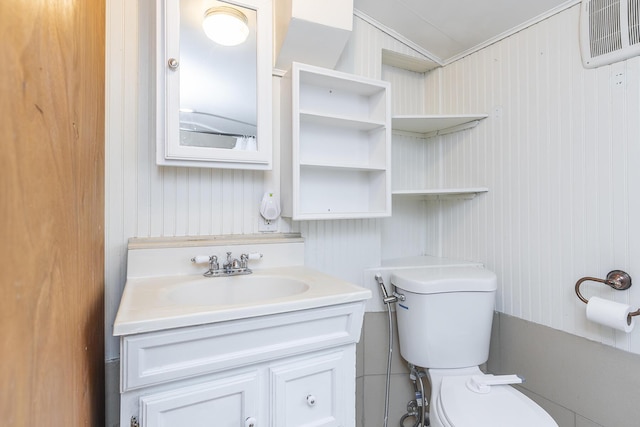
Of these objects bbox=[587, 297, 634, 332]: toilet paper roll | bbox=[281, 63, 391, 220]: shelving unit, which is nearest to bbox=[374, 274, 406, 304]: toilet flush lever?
bbox=[281, 63, 391, 220]: shelving unit

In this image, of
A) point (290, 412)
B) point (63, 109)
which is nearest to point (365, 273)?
point (290, 412)

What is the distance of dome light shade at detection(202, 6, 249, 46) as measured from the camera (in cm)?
118

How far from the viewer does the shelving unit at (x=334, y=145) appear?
132 cm

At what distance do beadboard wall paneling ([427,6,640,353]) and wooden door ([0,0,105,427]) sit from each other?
1.60 meters

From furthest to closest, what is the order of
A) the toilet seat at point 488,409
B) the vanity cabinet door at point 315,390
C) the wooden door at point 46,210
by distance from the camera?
the toilet seat at point 488,409
the vanity cabinet door at point 315,390
the wooden door at point 46,210

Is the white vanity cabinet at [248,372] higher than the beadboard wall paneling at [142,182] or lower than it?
lower

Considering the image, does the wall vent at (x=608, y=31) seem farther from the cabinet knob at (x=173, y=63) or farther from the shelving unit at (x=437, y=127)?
the cabinet knob at (x=173, y=63)

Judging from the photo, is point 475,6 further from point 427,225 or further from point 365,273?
point 365,273

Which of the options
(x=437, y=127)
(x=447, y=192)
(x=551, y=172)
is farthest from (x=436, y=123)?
(x=551, y=172)

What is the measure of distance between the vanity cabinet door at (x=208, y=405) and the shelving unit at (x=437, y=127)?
1.06m

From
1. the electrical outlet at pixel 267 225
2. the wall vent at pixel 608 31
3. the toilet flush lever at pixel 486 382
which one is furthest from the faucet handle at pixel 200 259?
the wall vent at pixel 608 31

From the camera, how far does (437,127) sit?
1816 mm

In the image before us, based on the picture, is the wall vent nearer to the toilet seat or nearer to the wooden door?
the toilet seat

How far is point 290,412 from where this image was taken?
0.90 metres
